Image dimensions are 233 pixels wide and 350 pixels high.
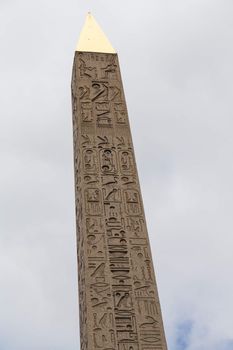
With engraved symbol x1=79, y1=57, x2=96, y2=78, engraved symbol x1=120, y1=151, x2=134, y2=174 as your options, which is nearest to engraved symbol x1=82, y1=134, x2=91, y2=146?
engraved symbol x1=120, y1=151, x2=134, y2=174

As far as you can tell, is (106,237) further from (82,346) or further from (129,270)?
(82,346)

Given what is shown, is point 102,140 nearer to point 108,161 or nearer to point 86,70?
point 108,161

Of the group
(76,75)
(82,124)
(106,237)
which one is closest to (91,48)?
(76,75)

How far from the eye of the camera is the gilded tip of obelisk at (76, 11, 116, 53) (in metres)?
12.4

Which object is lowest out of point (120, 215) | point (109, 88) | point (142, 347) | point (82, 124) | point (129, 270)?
point (142, 347)

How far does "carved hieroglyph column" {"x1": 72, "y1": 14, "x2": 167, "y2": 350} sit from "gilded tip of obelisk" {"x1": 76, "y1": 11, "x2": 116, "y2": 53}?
0.04 m

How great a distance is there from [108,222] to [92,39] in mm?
3690

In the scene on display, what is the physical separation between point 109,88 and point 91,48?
0.91m

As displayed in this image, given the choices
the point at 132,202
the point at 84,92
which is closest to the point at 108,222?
the point at 132,202

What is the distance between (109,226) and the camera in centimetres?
1011

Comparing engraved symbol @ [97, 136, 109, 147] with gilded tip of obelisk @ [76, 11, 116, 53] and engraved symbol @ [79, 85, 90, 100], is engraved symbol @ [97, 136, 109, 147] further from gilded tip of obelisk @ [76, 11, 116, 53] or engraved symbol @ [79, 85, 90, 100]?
gilded tip of obelisk @ [76, 11, 116, 53]

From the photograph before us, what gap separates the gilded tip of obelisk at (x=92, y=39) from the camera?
12414 mm

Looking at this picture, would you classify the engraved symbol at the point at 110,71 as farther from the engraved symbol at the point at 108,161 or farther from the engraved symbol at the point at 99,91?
the engraved symbol at the point at 108,161

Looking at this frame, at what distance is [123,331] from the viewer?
9234 millimetres
